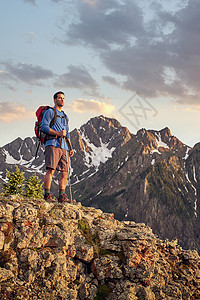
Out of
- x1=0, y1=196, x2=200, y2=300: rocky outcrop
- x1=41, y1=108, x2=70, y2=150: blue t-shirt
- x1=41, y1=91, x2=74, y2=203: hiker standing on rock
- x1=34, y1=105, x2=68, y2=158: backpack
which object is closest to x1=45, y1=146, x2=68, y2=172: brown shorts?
x1=41, y1=91, x2=74, y2=203: hiker standing on rock

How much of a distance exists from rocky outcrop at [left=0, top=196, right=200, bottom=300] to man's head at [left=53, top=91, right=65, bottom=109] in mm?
5437

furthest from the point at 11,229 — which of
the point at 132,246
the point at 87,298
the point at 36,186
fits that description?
the point at 36,186

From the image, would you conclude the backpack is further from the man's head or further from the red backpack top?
the man's head

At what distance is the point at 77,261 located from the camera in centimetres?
1071

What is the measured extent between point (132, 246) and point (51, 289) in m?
3.92

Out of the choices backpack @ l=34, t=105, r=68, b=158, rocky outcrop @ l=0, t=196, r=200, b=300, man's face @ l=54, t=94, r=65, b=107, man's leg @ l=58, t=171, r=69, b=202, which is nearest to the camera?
rocky outcrop @ l=0, t=196, r=200, b=300

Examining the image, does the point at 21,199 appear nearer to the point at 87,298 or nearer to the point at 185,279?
the point at 87,298

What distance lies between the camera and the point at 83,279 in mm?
10094

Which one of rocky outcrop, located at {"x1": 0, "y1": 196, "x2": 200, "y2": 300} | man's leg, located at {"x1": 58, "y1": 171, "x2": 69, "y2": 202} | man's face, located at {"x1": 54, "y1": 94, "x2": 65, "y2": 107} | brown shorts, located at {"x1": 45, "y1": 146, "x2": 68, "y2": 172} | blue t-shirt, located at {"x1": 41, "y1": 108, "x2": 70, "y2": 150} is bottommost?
rocky outcrop, located at {"x1": 0, "y1": 196, "x2": 200, "y2": 300}

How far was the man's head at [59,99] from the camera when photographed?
45.7 feet

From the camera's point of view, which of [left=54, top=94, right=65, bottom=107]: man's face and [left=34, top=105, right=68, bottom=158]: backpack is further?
[left=54, top=94, right=65, bottom=107]: man's face

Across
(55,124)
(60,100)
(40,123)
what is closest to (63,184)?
(55,124)

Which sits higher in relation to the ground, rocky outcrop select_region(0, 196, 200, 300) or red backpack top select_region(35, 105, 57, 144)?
red backpack top select_region(35, 105, 57, 144)

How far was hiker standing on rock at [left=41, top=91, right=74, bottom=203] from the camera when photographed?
43.9ft
